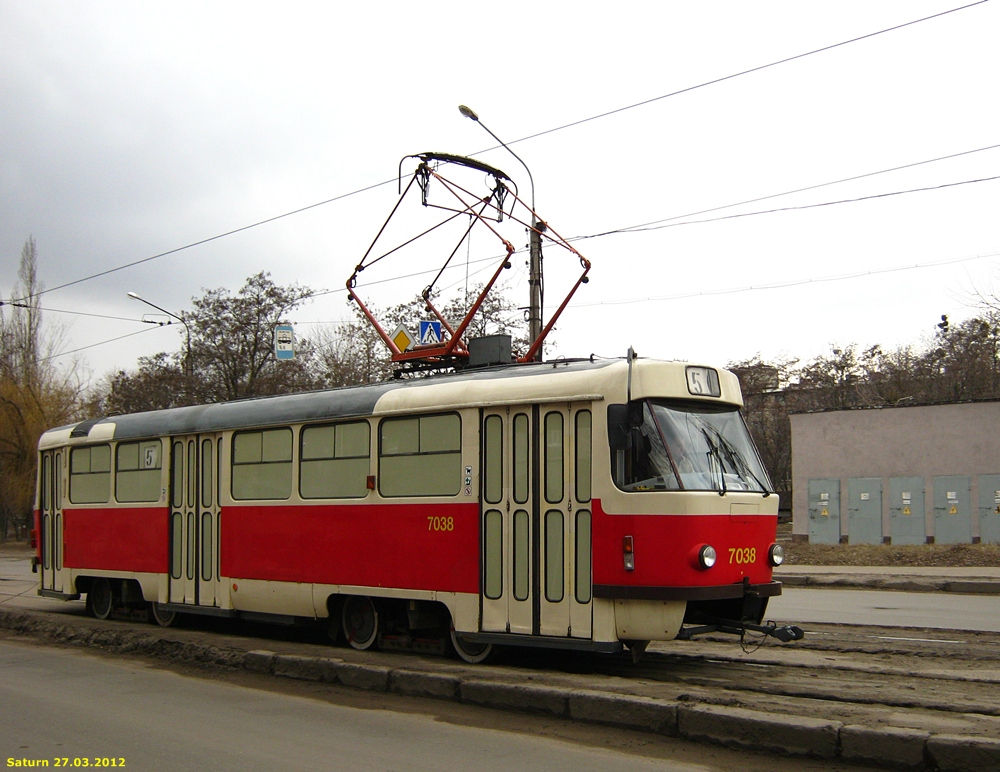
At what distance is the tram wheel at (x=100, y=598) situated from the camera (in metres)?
14.9

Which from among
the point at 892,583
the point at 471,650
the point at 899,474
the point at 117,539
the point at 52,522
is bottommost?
the point at 892,583

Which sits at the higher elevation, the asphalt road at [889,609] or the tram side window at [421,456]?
the tram side window at [421,456]

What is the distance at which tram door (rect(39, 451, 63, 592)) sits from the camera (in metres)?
15.8

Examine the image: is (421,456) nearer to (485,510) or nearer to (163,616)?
(485,510)

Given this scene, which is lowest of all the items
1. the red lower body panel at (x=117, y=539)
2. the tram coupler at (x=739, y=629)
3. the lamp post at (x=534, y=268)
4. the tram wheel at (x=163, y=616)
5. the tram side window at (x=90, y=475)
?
the tram wheel at (x=163, y=616)

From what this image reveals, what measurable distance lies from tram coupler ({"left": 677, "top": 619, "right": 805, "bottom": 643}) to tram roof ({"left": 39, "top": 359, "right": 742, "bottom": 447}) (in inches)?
81.7

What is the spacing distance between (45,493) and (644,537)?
473 inches

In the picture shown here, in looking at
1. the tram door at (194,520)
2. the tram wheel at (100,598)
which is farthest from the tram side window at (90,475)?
the tram door at (194,520)

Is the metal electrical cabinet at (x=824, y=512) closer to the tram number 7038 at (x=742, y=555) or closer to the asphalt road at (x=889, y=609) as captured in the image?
the asphalt road at (x=889, y=609)

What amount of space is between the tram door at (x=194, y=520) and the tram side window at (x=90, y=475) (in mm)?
1945

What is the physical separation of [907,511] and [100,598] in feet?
72.2

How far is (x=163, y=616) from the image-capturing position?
45.2ft

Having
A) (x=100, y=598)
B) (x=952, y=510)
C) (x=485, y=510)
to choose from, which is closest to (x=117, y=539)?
(x=100, y=598)

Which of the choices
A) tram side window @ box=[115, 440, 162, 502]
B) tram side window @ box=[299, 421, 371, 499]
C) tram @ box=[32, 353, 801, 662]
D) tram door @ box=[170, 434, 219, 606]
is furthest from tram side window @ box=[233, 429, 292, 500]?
tram side window @ box=[115, 440, 162, 502]
